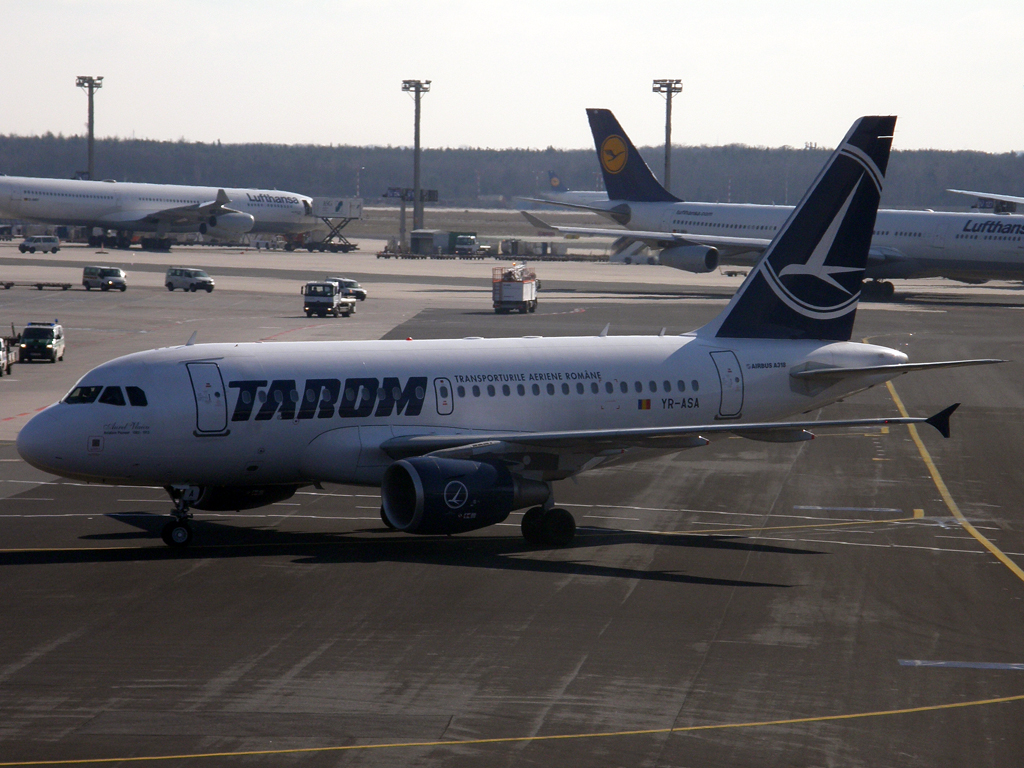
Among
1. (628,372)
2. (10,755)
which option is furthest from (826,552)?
(10,755)

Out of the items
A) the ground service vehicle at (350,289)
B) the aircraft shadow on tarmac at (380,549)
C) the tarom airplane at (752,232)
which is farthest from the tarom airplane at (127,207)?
the aircraft shadow on tarmac at (380,549)

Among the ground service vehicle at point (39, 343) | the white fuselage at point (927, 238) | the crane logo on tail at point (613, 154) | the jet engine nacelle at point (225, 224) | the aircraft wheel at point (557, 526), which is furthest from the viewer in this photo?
the jet engine nacelle at point (225, 224)

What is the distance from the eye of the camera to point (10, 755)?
54.2ft

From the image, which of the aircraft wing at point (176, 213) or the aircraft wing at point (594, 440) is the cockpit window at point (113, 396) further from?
the aircraft wing at point (176, 213)

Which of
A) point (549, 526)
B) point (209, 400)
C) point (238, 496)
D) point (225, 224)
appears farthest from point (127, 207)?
point (549, 526)

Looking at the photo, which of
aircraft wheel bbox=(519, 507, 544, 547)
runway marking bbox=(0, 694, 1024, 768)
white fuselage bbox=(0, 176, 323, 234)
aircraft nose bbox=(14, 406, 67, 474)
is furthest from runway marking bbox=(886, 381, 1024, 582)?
white fuselage bbox=(0, 176, 323, 234)

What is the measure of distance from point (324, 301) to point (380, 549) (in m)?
63.3

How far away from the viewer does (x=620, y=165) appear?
117 m

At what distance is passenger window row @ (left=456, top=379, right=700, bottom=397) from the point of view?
31.9 metres

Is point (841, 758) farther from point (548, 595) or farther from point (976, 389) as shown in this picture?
point (976, 389)

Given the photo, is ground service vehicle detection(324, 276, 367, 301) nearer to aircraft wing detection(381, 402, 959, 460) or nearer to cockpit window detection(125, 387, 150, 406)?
aircraft wing detection(381, 402, 959, 460)

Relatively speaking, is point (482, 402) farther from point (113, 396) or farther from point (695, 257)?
point (695, 257)

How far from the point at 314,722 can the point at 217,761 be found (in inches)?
72.4

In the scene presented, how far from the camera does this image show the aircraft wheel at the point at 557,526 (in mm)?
29859
